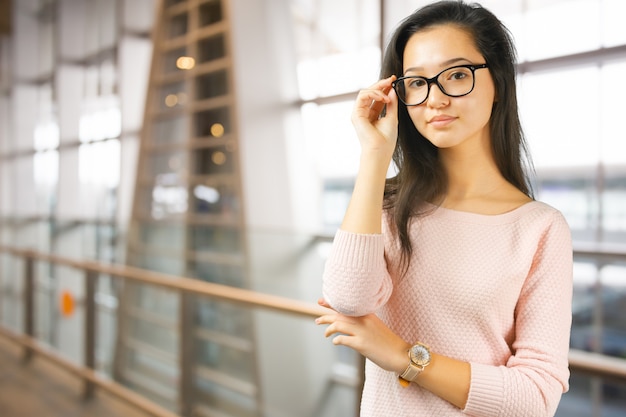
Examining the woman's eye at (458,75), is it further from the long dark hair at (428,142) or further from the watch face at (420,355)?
the watch face at (420,355)

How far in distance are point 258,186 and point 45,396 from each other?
203 cm

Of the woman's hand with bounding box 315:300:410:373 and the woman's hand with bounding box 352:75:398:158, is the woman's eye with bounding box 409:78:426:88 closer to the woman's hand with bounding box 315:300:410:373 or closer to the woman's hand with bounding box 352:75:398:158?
the woman's hand with bounding box 352:75:398:158

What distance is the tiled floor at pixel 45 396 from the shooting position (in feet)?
9.98

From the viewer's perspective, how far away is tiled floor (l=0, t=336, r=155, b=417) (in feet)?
9.98

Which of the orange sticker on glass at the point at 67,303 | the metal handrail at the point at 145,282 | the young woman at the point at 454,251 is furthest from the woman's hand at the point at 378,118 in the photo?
the orange sticker on glass at the point at 67,303

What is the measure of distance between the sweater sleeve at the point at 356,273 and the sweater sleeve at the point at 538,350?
19 centimetres

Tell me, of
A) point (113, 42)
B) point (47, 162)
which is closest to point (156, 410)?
point (113, 42)

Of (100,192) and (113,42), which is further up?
(113,42)

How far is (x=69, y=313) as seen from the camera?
3.94 meters

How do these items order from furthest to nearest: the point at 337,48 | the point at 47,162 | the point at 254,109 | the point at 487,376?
the point at 47,162
the point at 254,109
the point at 337,48
the point at 487,376

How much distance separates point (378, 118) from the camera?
0.85 meters

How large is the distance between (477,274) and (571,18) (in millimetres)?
2130

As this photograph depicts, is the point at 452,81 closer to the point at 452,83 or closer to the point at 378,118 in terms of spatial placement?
the point at 452,83

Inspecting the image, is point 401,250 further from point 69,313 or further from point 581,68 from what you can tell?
point 69,313
